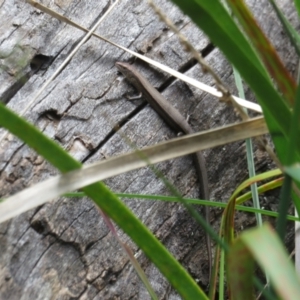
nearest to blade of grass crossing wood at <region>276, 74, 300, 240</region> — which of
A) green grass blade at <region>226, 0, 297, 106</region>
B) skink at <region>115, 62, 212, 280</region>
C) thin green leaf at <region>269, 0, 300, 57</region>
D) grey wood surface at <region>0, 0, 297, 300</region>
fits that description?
green grass blade at <region>226, 0, 297, 106</region>

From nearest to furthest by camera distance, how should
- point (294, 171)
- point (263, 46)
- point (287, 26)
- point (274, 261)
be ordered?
point (274, 261) → point (294, 171) → point (263, 46) → point (287, 26)

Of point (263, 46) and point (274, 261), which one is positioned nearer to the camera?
point (274, 261)

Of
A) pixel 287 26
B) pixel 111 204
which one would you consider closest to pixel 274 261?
pixel 111 204

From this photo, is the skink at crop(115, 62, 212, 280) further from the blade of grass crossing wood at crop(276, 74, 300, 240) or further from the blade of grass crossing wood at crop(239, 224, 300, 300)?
the blade of grass crossing wood at crop(239, 224, 300, 300)

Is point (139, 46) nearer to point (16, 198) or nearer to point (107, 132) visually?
point (107, 132)

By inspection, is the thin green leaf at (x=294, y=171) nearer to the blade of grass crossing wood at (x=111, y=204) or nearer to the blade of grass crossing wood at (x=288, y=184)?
the blade of grass crossing wood at (x=288, y=184)

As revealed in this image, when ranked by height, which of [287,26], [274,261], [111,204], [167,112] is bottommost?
[274,261]

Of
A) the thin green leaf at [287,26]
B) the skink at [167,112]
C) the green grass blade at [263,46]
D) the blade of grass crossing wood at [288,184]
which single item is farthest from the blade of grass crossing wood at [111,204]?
the skink at [167,112]

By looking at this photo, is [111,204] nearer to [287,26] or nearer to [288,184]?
[288,184]
